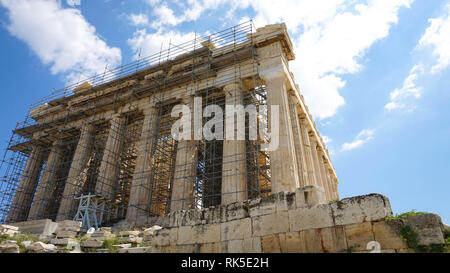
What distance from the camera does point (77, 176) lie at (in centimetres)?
2012

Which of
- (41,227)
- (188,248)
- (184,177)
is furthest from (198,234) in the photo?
(41,227)

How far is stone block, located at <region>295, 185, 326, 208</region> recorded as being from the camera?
5.85m

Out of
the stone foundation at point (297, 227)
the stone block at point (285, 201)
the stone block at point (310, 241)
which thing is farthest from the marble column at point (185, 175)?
the stone block at point (310, 241)

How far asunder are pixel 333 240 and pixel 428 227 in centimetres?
141

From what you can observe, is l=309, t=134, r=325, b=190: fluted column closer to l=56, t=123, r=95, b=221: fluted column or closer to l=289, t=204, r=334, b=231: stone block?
l=56, t=123, r=95, b=221: fluted column

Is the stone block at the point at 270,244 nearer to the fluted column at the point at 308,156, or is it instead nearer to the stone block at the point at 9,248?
the stone block at the point at 9,248

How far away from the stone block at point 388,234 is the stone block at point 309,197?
1.05 meters

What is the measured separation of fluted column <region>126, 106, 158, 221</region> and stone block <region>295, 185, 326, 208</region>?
1264cm

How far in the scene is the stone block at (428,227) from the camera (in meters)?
4.73

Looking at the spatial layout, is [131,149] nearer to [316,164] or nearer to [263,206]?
[316,164]
